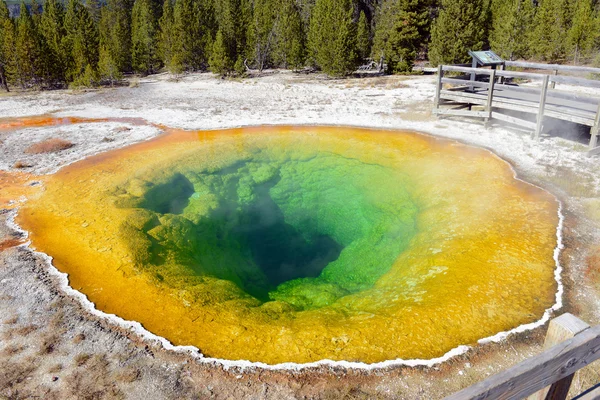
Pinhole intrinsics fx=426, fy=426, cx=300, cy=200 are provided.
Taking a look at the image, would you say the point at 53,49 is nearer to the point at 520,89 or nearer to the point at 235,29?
the point at 235,29

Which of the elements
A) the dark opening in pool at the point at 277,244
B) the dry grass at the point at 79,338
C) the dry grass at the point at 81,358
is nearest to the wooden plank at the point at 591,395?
the dry grass at the point at 81,358

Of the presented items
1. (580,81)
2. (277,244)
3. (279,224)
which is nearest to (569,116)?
(580,81)

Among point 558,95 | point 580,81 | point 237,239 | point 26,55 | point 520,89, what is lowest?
point 237,239

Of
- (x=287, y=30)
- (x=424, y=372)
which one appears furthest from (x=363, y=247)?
(x=287, y=30)

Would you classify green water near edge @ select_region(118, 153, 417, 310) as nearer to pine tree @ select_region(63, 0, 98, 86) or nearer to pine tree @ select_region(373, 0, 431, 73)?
pine tree @ select_region(373, 0, 431, 73)

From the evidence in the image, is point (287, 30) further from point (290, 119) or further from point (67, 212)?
point (67, 212)

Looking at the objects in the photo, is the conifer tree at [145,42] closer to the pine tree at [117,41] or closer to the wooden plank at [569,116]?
the pine tree at [117,41]
